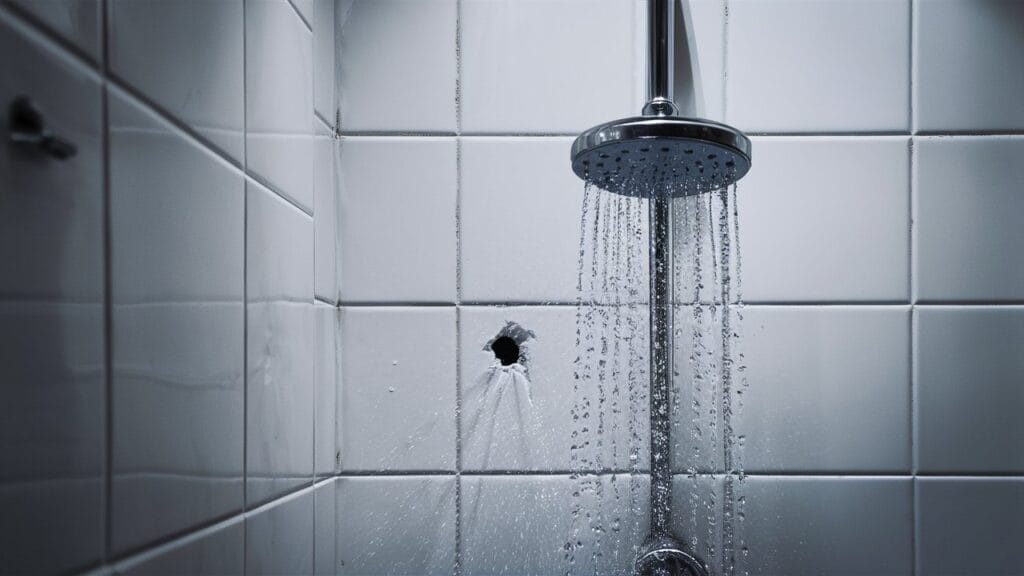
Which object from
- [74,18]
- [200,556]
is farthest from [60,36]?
[200,556]

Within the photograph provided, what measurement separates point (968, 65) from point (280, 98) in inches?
30.0

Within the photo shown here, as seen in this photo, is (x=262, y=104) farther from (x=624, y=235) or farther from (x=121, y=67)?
(x=624, y=235)

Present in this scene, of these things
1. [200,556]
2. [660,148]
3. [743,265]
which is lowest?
[200,556]

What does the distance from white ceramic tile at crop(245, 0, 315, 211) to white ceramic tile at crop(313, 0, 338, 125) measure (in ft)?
0.07

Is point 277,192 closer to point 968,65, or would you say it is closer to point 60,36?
point 60,36

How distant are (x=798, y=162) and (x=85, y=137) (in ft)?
2.48

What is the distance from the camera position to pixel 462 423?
0.92 m

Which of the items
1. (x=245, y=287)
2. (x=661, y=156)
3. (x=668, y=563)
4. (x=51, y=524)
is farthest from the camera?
(x=668, y=563)

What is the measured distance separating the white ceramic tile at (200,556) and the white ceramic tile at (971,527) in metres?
0.72

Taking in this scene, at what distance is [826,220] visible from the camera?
3.07ft

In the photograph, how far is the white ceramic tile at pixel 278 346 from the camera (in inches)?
26.6

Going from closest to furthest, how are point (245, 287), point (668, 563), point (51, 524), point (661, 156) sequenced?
point (51, 524) < point (245, 287) < point (661, 156) < point (668, 563)

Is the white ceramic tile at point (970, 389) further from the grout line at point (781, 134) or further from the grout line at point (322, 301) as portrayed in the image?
the grout line at point (322, 301)

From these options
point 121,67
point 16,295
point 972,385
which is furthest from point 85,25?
point 972,385
